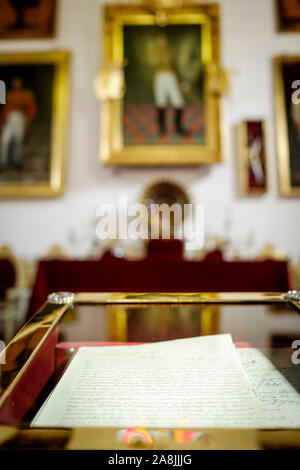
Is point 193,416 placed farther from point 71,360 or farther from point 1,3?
point 1,3

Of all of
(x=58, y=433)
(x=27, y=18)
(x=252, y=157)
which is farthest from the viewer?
(x=27, y=18)

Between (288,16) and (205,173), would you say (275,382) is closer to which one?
(205,173)

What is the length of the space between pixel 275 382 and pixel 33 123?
4.79m

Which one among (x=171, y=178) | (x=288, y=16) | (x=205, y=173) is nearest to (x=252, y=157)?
(x=205, y=173)

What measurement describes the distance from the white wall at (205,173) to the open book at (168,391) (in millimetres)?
3841

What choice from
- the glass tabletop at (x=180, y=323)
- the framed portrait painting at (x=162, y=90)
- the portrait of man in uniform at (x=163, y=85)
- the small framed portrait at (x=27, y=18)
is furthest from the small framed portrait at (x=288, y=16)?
the glass tabletop at (x=180, y=323)

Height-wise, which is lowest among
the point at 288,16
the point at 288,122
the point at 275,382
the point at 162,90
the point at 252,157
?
the point at 275,382

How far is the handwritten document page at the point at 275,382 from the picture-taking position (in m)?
0.50

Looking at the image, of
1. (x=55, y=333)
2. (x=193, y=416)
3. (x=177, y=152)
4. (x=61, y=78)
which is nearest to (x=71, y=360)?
(x=55, y=333)

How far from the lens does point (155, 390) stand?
1.91 ft
